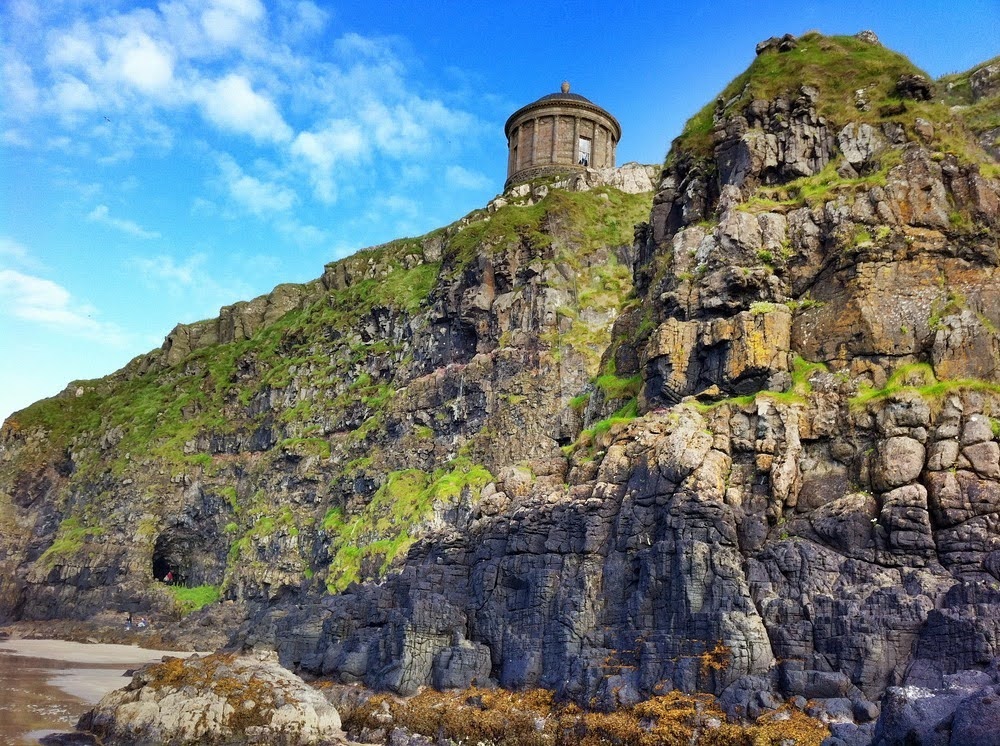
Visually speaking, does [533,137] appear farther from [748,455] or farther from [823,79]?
[748,455]

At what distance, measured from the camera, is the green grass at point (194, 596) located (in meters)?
77.0

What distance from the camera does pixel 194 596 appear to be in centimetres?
7869

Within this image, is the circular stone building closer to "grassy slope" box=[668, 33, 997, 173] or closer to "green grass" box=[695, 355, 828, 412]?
"grassy slope" box=[668, 33, 997, 173]

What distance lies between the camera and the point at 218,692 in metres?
32.5

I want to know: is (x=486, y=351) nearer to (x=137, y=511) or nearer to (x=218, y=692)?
(x=218, y=692)

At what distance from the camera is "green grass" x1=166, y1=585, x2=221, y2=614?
7700cm

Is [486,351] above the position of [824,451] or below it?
above

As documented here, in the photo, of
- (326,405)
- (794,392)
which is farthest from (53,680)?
(794,392)

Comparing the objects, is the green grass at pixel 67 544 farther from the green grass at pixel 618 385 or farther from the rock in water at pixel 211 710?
the green grass at pixel 618 385

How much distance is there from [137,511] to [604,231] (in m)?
58.1

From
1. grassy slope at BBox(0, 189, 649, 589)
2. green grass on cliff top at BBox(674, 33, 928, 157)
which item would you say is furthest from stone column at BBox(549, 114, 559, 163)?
green grass on cliff top at BBox(674, 33, 928, 157)

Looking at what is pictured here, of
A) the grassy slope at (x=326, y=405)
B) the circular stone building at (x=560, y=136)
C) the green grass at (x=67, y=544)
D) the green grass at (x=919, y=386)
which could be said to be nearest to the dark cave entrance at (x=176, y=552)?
the grassy slope at (x=326, y=405)

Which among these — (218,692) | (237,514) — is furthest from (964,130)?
(237,514)

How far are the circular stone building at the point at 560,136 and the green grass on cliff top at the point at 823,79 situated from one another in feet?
154
